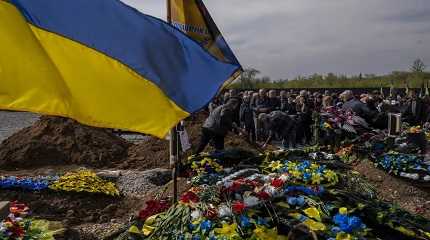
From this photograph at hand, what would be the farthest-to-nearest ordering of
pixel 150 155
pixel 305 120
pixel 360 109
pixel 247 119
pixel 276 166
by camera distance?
pixel 247 119 < pixel 305 120 < pixel 150 155 < pixel 360 109 < pixel 276 166

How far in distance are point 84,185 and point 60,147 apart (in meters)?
6.46

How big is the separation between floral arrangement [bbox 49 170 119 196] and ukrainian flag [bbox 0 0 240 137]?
5.13 m

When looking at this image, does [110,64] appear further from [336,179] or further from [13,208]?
[336,179]

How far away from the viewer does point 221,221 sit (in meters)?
5.01

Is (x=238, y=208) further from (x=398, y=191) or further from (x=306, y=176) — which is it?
(x=398, y=191)

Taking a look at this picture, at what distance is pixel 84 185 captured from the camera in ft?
31.2

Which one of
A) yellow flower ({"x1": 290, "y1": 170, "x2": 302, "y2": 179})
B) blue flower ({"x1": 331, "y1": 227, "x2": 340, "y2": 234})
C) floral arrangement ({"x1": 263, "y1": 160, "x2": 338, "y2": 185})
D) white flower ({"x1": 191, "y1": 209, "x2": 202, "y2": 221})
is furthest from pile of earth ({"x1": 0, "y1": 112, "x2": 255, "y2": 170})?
blue flower ({"x1": 331, "y1": 227, "x2": 340, "y2": 234})

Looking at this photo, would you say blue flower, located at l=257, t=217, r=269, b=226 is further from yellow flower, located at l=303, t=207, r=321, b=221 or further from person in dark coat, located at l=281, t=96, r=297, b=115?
person in dark coat, located at l=281, t=96, r=297, b=115

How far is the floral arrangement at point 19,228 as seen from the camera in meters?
4.69

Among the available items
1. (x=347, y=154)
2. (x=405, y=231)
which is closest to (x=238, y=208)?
(x=405, y=231)

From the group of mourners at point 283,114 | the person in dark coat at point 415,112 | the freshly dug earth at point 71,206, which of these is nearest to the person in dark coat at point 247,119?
the group of mourners at point 283,114

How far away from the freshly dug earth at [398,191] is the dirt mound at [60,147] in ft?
24.8

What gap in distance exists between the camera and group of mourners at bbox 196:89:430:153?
12.4 metres

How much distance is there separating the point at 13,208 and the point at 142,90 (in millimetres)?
1846
